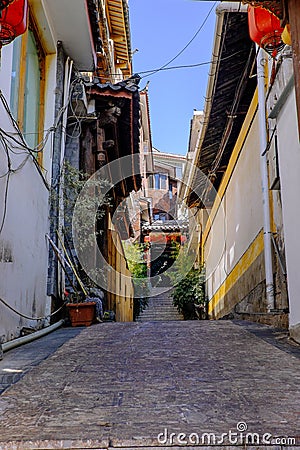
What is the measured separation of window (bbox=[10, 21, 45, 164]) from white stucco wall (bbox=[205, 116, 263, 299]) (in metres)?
3.38

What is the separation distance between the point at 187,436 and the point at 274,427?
0.35 m

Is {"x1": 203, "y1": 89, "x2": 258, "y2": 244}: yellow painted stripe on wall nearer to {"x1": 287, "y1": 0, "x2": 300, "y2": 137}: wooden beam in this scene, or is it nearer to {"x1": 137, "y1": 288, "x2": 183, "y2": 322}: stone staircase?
{"x1": 137, "y1": 288, "x2": 183, "y2": 322}: stone staircase

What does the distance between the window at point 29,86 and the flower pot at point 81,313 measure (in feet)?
6.76

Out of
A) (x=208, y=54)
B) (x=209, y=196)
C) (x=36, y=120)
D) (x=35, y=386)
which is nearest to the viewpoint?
(x=35, y=386)

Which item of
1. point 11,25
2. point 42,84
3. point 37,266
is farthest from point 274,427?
point 42,84

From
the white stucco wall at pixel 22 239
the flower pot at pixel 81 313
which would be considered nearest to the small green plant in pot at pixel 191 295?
the flower pot at pixel 81 313

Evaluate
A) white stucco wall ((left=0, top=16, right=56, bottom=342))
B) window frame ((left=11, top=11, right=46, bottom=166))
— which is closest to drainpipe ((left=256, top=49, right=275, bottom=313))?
white stucco wall ((left=0, top=16, right=56, bottom=342))

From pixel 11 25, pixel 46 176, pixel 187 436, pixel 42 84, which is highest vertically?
pixel 42 84

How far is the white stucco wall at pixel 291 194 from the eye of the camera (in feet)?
13.4

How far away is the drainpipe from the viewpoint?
614 cm

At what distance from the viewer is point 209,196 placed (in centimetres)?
1441

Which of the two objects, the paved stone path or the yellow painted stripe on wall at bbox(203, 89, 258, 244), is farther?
the yellow painted stripe on wall at bbox(203, 89, 258, 244)

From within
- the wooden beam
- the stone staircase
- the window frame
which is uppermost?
the window frame

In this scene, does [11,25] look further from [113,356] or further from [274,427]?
[274,427]
